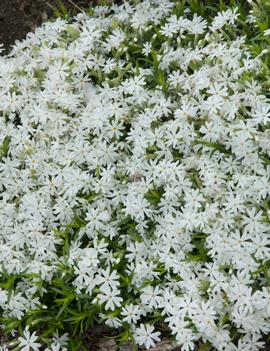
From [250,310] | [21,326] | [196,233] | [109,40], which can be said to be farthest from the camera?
[109,40]

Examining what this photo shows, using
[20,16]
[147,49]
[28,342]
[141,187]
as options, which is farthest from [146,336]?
[20,16]

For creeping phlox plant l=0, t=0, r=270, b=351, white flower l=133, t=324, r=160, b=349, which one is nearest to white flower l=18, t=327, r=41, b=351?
creeping phlox plant l=0, t=0, r=270, b=351

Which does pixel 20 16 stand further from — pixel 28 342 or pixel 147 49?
pixel 28 342

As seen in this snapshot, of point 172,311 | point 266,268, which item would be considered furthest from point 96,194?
point 266,268

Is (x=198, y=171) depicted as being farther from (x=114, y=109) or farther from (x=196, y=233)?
(x=114, y=109)

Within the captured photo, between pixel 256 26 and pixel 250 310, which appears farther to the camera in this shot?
pixel 256 26

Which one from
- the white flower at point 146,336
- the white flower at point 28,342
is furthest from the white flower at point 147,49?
the white flower at point 28,342

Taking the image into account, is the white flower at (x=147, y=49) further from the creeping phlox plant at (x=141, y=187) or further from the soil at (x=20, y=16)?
the soil at (x=20, y=16)
